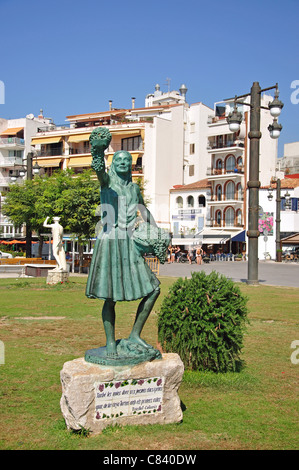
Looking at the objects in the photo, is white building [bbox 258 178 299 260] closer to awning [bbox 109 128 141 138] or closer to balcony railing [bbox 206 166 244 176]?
balcony railing [bbox 206 166 244 176]

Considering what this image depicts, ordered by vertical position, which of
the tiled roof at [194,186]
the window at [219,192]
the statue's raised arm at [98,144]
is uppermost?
the tiled roof at [194,186]

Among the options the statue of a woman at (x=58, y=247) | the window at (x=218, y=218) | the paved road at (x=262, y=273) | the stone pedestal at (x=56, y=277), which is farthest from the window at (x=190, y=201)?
the stone pedestal at (x=56, y=277)

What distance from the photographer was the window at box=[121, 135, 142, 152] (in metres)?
50.4

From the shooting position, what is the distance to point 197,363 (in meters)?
6.46

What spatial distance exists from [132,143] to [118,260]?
47125 millimetres

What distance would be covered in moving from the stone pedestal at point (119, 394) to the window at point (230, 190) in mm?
43730

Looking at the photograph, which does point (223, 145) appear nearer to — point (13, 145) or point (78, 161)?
point (78, 161)

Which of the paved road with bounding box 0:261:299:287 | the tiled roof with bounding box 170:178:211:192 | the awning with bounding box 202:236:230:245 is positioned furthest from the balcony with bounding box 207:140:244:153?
the paved road with bounding box 0:261:299:287

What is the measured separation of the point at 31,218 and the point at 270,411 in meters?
30.2

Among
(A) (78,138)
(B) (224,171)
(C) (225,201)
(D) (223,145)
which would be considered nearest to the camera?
(C) (225,201)

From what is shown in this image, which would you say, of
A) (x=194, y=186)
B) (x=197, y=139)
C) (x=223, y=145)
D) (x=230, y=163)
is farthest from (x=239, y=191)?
(x=197, y=139)

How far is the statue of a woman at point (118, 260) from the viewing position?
15.9 feet

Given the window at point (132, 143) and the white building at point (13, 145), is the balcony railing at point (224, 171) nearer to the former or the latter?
the window at point (132, 143)

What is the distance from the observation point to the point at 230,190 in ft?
158
